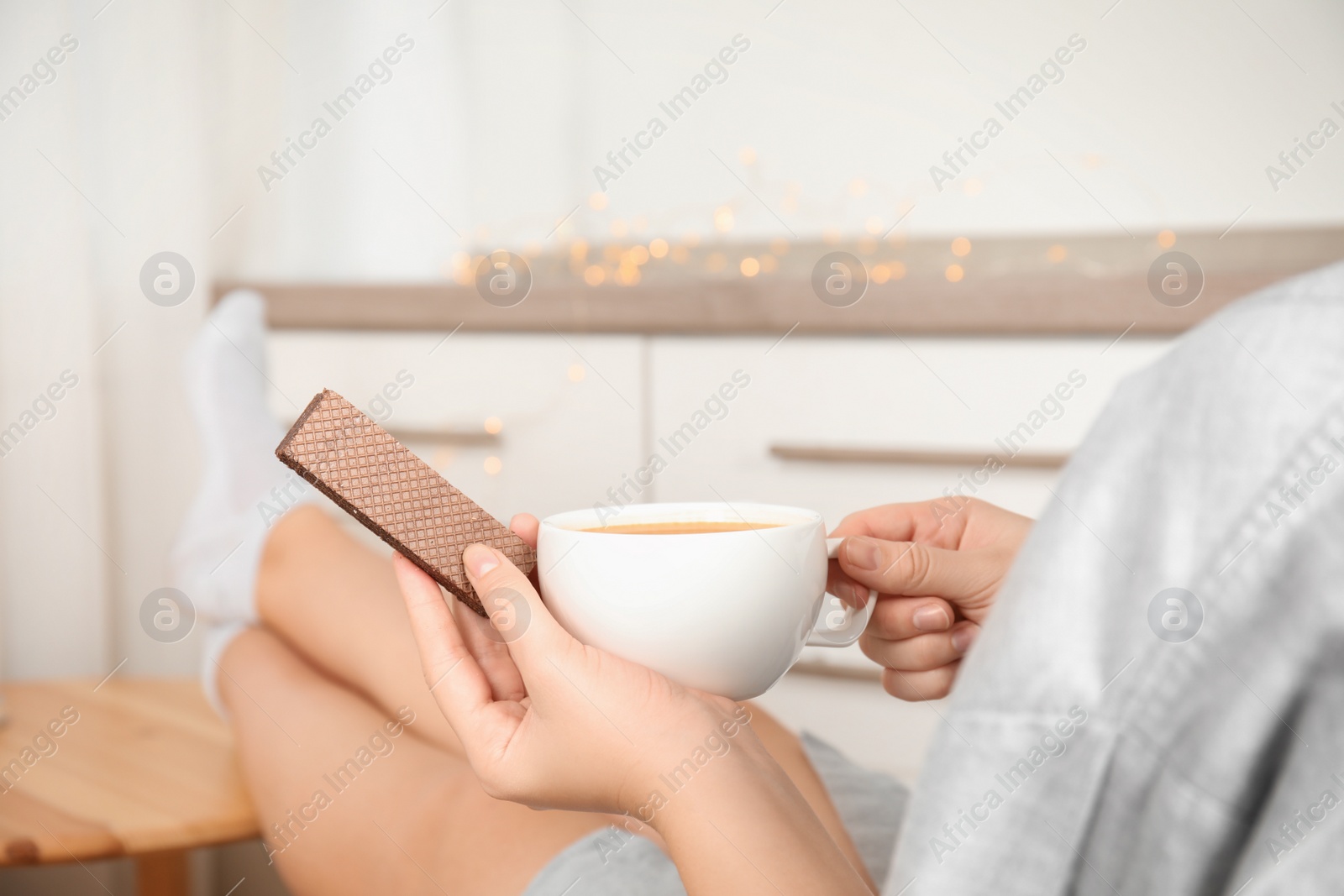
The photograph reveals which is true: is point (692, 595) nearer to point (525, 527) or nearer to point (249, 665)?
point (525, 527)

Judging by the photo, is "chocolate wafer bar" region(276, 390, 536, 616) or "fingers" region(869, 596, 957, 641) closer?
"chocolate wafer bar" region(276, 390, 536, 616)

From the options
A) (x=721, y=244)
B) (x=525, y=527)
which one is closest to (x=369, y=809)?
(x=525, y=527)

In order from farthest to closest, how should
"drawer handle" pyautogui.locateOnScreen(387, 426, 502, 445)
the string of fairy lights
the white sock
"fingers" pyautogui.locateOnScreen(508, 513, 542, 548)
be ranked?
the string of fairy lights < "drawer handle" pyautogui.locateOnScreen(387, 426, 502, 445) < the white sock < "fingers" pyautogui.locateOnScreen(508, 513, 542, 548)

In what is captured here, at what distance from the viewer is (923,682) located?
682 mm

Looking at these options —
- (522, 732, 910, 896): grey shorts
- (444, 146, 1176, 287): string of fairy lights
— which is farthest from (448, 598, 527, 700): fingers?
(444, 146, 1176, 287): string of fairy lights

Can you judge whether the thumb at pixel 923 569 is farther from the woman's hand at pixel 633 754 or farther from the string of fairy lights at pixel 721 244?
the string of fairy lights at pixel 721 244

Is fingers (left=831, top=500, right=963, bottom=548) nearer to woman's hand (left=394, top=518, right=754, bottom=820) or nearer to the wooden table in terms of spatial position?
woman's hand (left=394, top=518, right=754, bottom=820)

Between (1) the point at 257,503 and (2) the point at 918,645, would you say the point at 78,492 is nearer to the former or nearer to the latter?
(1) the point at 257,503

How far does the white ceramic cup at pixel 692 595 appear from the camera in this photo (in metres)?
0.45

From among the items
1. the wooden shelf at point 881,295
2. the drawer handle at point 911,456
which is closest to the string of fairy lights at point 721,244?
the wooden shelf at point 881,295

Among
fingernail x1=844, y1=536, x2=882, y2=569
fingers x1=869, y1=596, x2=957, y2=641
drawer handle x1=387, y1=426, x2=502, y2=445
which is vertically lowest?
drawer handle x1=387, y1=426, x2=502, y2=445

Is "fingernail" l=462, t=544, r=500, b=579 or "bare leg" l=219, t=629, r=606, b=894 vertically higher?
"fingernail" l=462, t=544, r=500, b=579

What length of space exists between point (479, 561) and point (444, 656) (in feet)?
0.20

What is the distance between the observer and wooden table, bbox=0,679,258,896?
0.74 meters
